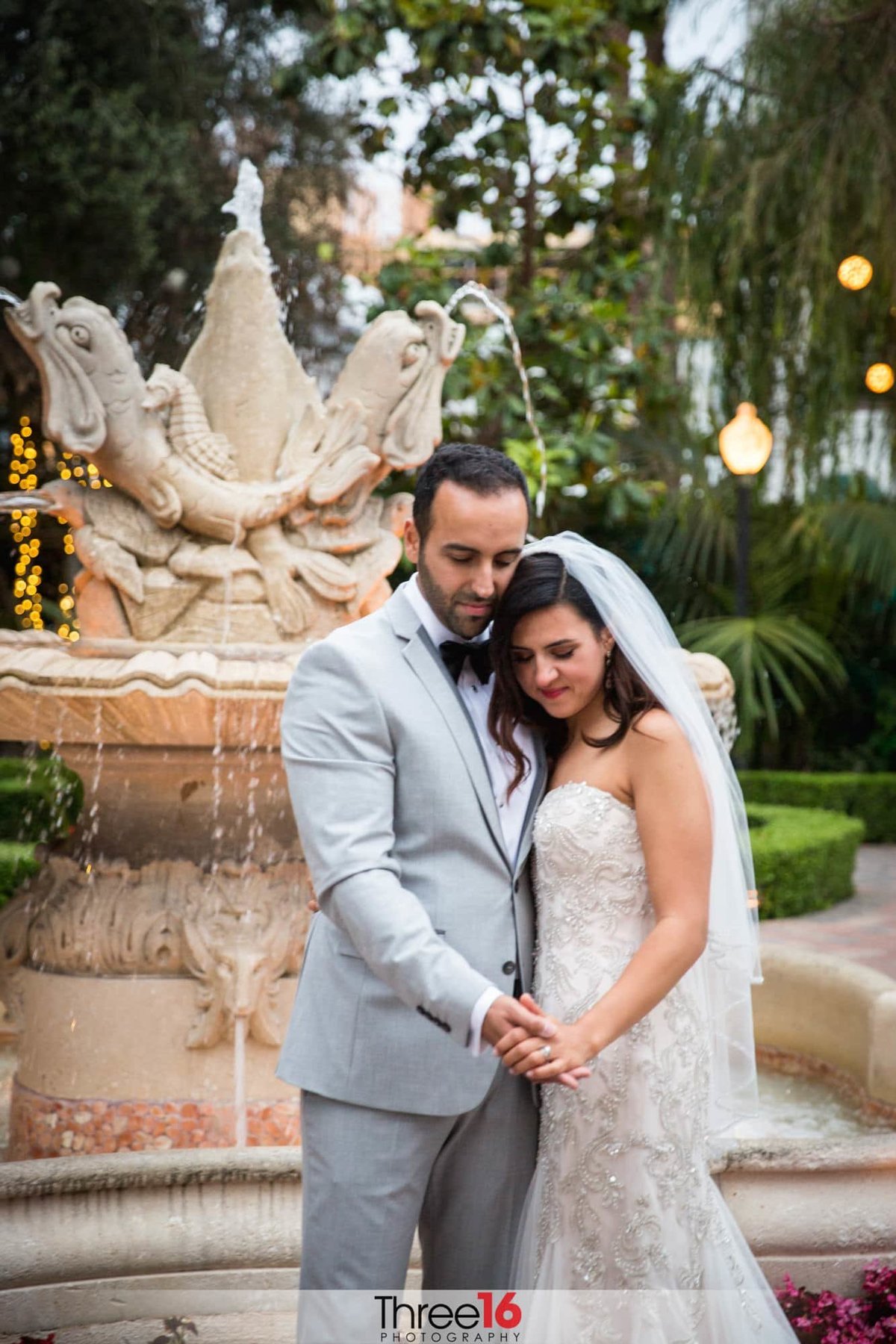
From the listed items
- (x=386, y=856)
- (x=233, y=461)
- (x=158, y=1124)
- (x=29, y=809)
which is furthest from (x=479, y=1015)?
(x=29, y=809)

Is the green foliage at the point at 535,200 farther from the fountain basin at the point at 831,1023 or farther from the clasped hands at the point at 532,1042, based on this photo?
the clasped hands at the point at 532,1042

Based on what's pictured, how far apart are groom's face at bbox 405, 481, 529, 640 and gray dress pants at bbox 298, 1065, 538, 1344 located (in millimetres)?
731

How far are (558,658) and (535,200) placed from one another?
28.8 ft

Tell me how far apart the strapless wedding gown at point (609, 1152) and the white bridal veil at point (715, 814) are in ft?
0.66

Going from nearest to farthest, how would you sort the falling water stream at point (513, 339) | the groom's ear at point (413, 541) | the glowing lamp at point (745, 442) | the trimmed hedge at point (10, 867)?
1. the groom's ear at point (413, 541)
2. the falling water stream at point (513, 339)
3. the trimmed hedge at point (10, 867)
4. the glowing lamp at point (745, 442)

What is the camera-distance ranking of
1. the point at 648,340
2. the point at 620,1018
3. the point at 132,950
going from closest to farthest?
the point at 620,1018, the point at 132,950, the point at 648,340

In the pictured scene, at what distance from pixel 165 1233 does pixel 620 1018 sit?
1255 mm

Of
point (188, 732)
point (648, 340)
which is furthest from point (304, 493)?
point (648, 340)

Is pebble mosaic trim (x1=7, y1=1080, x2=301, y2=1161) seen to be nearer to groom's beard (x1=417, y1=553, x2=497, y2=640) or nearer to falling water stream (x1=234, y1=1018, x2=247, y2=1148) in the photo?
falling water stream (x1=234, y1=1018, x2=247, y2=1148)

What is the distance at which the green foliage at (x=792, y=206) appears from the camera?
8.04m

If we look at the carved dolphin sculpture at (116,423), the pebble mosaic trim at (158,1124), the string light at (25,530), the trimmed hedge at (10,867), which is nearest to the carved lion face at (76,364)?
the carved dolphin sculpture at (116,423)

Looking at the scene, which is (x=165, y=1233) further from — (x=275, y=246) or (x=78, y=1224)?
(x=275, y=246)

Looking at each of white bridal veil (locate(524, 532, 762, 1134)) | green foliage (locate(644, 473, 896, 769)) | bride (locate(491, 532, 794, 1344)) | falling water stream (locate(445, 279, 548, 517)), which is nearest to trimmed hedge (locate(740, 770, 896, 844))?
green foliage (locate(644, 473, 896, 769))

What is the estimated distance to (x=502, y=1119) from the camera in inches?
87.3
